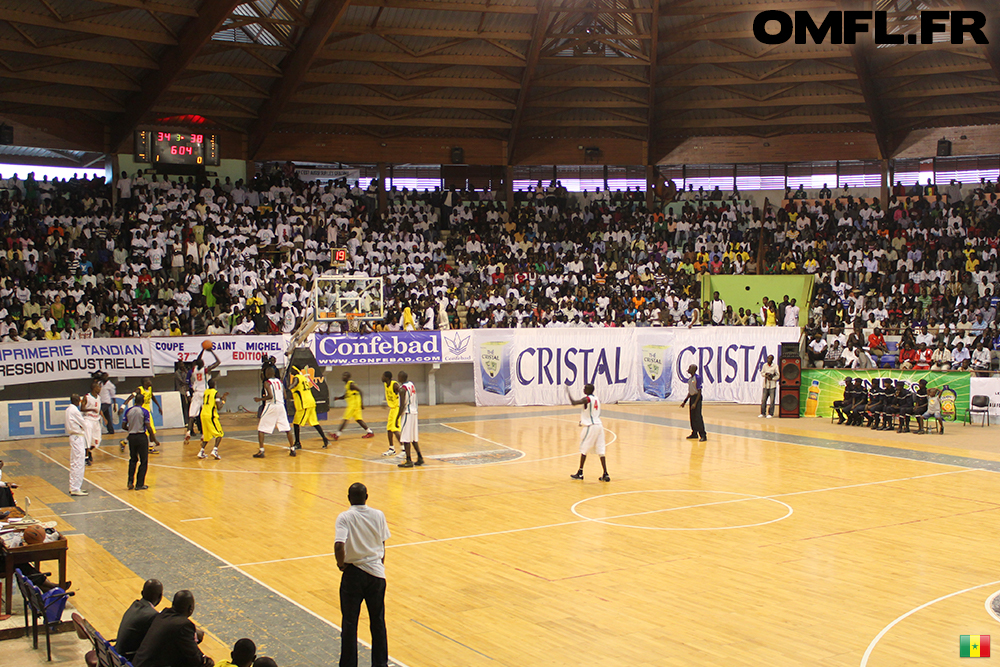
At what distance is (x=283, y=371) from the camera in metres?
27.5

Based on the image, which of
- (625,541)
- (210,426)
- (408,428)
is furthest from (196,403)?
(625,541)

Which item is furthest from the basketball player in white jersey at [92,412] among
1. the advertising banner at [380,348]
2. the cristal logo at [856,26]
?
the cristal logo at [856,26]

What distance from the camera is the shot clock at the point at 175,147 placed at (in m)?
33.0

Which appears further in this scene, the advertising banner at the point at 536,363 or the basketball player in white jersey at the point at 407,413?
the advertising banner at the point at 536,363

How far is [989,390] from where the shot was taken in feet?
81.5

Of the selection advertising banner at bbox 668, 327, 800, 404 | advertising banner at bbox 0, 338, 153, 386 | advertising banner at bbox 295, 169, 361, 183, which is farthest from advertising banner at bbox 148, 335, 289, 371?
advertising banner at bbox 295, 169, 361, 183

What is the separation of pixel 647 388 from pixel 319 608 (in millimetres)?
21879

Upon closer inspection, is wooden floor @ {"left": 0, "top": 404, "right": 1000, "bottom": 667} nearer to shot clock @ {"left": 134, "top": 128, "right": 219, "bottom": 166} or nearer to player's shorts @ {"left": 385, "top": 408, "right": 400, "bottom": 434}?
player's shorts @ {"left": 385, "top": 408, "right": 400, "bottom": 434}

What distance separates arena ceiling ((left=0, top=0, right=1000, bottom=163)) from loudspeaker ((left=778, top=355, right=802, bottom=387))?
10.5 metres

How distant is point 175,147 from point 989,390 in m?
27.1

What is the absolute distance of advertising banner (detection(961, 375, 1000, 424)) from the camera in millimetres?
24719

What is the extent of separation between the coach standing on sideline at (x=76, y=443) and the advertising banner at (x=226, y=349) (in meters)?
9.89

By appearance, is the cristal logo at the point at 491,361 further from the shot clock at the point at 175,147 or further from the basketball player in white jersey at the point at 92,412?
the basketball player in white jersey at the point at 92,412

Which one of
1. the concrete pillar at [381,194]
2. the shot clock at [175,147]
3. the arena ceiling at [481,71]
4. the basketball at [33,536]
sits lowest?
the basketball at [33,536]
